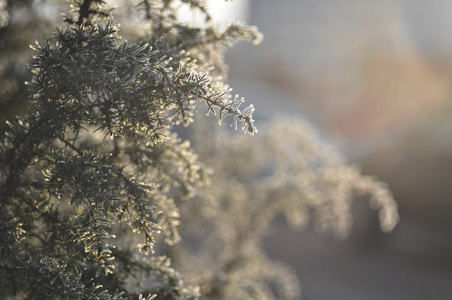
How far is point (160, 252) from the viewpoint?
181 inches

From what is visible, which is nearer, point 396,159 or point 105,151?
point 105,151

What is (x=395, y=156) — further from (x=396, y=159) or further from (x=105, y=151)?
(x=105, y=151)

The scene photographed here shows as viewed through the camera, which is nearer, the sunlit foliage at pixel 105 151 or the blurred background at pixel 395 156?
the sunlit foliage at pixel 105 151

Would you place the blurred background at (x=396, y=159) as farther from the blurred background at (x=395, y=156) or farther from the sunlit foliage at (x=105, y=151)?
the sunlit foliage at (x=105, y=151)

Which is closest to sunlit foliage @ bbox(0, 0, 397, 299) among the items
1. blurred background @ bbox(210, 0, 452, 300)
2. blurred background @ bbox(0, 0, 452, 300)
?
blurred background @ bbox(0, 0, 452, 300)

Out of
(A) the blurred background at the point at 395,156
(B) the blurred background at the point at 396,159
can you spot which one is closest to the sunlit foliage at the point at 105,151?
(B) the blurred background at the point at 396,159

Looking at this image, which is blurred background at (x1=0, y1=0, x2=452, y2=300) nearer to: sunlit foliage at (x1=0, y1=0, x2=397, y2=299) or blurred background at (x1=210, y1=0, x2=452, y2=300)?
blurred background at (x1=210, y1=0, x2=452, y2=300)

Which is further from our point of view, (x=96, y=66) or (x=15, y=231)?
(x=15, y=231)

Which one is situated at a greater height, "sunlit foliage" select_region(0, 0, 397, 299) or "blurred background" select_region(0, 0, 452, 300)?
"blurred background" select_region(0, 0, 452, 300)

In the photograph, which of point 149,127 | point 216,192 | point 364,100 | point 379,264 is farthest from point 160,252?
point 364,100

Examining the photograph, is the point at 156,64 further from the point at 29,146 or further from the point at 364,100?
the point at 364,100

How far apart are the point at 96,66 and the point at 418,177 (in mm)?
10054

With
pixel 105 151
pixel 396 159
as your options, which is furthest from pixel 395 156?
pixel 105 151

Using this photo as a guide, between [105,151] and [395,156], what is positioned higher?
[395,156]
